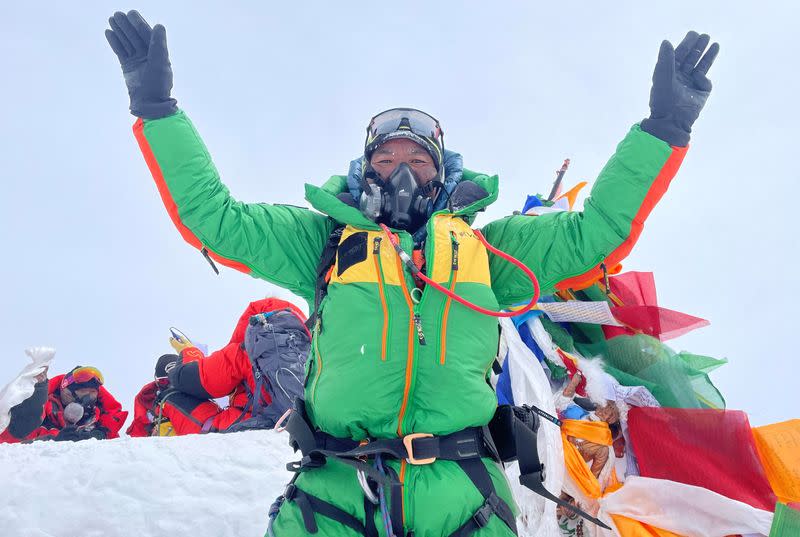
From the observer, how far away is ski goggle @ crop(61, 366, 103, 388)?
21.4 feet

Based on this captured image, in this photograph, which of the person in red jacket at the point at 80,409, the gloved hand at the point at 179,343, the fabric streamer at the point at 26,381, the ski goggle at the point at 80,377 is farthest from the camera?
the gloved hand at the point at 179,343

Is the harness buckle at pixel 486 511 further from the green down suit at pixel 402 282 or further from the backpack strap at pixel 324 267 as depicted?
the backpack strap at pixel 324 267

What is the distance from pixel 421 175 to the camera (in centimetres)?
277

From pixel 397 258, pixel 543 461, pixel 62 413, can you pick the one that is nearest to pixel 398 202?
pixel 397 258

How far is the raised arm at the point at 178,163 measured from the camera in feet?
7.06

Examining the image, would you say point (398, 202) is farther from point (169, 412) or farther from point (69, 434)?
point (69, 434)

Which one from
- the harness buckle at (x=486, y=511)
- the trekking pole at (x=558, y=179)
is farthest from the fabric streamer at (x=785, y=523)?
the trekking pole at (x=558, y=179)

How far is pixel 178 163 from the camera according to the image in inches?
85.0

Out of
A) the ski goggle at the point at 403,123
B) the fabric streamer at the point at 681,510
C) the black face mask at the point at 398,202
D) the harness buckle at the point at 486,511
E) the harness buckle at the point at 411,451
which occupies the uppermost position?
the ski goggle at the point at 403,123

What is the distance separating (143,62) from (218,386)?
342 centimetres

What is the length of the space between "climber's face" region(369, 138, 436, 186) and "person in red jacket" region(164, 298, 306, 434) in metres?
2.74

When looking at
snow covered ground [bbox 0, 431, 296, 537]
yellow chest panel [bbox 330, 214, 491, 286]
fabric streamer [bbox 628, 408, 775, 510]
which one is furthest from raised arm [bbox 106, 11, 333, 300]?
fabric streamer [bbox 628, 408, 775, 510]

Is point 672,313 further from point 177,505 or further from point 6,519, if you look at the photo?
point 6,519

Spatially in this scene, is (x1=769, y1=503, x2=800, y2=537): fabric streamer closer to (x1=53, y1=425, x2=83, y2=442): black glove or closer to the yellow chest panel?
the yellow chest panel
